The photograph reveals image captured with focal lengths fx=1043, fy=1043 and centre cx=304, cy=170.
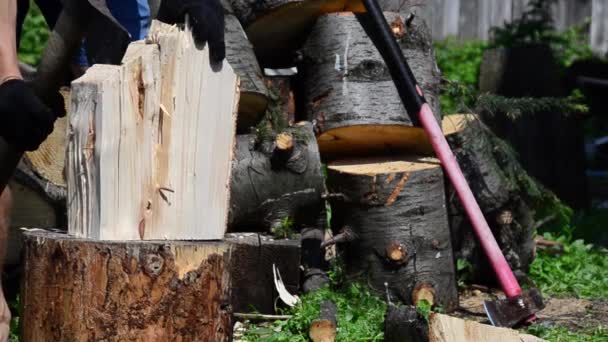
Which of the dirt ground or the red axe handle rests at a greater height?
the red axe handle

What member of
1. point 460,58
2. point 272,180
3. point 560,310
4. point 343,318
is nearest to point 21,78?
point 272,180

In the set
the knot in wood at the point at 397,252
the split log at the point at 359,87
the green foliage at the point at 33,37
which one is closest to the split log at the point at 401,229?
the knot in wood at the point at 397,252

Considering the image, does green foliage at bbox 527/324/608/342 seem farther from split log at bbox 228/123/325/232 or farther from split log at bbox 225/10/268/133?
split log at bbox 225/10/268/133

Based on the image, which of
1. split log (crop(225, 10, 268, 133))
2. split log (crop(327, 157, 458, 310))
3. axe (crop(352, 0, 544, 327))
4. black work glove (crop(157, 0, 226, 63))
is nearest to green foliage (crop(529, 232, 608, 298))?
axe (crop(352, 0, 544, 327))

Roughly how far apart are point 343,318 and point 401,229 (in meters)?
0.54

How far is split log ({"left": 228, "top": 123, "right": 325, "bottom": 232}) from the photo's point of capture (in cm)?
475

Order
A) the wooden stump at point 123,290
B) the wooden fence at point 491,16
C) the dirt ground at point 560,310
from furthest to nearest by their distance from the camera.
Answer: the wooden fence at point 491,16 < the dirt ground at point 560,310 < the wooden stump at point 123,290

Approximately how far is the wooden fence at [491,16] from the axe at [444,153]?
7398mm

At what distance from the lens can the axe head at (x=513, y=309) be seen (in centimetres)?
448

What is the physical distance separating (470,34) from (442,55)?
55.0 inches

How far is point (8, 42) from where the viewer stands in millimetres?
3334

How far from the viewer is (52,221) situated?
4836 mm

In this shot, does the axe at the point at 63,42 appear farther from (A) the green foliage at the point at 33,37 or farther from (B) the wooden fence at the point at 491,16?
(B) the wooden fence at the point at 491,16

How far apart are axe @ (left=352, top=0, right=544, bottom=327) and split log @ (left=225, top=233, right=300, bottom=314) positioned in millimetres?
790
